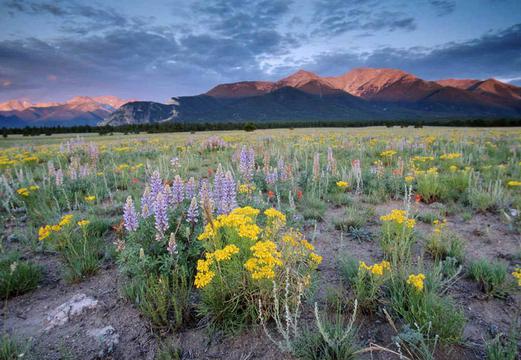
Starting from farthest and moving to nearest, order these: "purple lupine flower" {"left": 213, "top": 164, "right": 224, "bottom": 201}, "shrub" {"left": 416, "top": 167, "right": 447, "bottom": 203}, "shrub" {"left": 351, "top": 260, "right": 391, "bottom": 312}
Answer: "shrub" {"left": 416, "top": 167, "right": 447, "bottom": 203}, "purple lupine flower" {"left": 213, "top": 164, "right": 224, "bottom": 201}, "shrub" {"left": 351, "top": 260, "right": 391, "bottom": 312}

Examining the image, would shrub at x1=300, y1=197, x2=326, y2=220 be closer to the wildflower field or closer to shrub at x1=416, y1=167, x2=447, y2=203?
the wildflower field

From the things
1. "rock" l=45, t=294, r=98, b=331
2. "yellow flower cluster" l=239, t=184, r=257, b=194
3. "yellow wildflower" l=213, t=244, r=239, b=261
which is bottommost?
→ "rock" l=45, t=294, r=98, b=331

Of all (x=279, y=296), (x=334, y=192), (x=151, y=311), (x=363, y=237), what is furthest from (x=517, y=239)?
(x=151, y=311)

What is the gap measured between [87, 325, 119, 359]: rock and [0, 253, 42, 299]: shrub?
1.42 metres

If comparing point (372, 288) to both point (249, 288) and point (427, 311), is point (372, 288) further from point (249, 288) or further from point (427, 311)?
point (249, 288)

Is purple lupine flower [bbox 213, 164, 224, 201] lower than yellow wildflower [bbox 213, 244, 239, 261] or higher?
higher

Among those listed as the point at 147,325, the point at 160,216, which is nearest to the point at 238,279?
the point at 147,325

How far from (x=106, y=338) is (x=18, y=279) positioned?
1.77 metres

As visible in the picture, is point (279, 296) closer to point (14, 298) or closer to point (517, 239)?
point (14, 298)

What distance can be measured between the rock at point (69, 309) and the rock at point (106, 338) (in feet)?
1.23

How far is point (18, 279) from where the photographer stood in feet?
11.2

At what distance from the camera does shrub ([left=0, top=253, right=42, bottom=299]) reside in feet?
10.9

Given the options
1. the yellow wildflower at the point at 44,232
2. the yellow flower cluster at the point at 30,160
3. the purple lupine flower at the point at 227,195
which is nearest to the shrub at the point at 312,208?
the purple lupine flower at the point at 227,195

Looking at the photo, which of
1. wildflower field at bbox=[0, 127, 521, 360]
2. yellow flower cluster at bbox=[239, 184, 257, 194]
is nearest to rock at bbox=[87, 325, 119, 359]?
wildflower field at bbox=[0, 127, 521, 360]
